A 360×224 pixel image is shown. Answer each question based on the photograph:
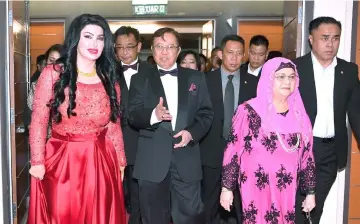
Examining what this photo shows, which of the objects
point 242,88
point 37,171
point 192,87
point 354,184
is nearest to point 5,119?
point 37,171

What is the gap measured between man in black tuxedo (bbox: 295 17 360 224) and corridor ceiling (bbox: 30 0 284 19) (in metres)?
5.49

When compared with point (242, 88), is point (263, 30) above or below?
above

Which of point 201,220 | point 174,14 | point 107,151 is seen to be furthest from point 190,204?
point 174,14

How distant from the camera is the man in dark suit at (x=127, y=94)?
392 cm

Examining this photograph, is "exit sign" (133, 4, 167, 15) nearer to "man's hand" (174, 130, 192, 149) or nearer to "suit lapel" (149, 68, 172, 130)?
"suit lapel" (149, 68, 172, 130)

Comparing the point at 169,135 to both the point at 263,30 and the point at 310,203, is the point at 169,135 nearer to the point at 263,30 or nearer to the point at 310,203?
the point at 310,203

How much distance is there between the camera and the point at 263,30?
8.94m

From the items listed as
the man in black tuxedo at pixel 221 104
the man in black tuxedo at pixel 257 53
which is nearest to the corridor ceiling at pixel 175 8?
the man in black tuxedo at pixel 257 53

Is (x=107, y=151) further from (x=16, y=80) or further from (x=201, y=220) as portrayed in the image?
(x=16, y=80)

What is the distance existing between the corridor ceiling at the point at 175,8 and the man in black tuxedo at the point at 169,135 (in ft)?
18.4

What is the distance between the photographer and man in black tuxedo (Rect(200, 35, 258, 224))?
386 cm

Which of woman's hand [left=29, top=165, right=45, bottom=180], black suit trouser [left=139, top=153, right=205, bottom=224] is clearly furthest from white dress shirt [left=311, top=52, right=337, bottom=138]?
woman's hand [left=29, top=165, right=45, bottom=180]

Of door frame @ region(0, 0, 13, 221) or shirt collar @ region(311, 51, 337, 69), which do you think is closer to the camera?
shirt collar @ region(311, 51, 337, 69)

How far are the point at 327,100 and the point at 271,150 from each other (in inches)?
30.8
